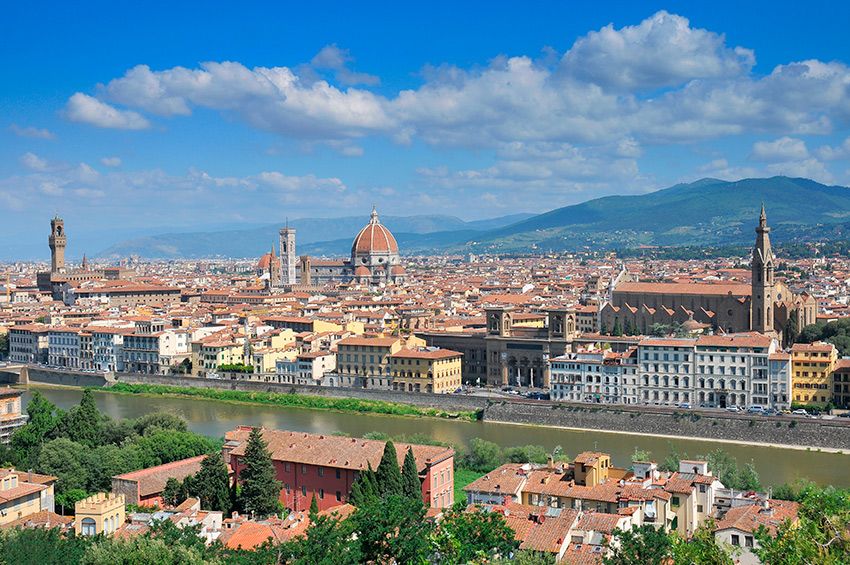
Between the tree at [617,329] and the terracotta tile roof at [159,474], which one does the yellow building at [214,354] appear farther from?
the terracotta tile roof at [159,474]

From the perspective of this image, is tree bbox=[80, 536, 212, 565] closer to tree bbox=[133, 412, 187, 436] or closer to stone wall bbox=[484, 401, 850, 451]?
tree bbox=[133, 412, 187, 436]

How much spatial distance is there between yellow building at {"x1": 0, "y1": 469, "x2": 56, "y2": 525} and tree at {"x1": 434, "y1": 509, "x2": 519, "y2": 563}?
7478 mm

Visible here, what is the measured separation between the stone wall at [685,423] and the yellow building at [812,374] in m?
2.64

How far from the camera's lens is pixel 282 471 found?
1795cm

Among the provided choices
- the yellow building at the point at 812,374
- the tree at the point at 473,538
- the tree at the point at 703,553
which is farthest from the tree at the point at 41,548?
the yellow building at the point at 812,374

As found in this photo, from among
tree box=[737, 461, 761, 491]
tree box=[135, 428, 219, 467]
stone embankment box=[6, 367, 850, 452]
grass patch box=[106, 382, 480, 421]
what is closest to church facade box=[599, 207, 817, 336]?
stone embankment box=[6, 367, 850, 452]

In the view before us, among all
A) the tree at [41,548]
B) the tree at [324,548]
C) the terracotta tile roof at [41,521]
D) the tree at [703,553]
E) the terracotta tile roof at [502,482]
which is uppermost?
the tree at [703,553]

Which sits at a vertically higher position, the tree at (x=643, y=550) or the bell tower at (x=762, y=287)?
the bell tower at (x=762, y=287)

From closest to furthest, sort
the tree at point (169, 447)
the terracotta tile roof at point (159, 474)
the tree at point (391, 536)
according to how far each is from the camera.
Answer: the tree at point (391, 536) → the terracotta tile roof at point (159, 474) → the tree at point (169, 447)

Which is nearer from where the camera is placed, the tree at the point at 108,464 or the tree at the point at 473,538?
the tree at the point at 473,538

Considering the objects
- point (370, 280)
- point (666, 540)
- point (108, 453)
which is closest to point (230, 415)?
point (108, 453)

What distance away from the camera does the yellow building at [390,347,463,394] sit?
3222 cm

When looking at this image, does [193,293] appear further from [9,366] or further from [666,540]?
[666,540]

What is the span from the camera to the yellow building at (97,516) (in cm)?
1364
